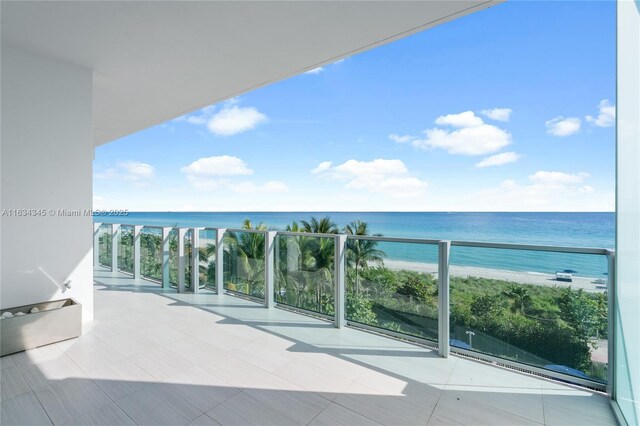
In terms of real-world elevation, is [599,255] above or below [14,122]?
below

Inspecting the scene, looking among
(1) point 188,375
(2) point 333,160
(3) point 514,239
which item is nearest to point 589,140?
(3) point 514,239

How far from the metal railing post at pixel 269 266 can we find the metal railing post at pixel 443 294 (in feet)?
7.24

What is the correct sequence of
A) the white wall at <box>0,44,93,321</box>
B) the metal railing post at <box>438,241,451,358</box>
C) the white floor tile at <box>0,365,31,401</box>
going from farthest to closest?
the white wall at <box>0,44,93,321</box>, the metal railing post at <box>438,241,451,358</box>, the white floor tile at <box>0,365,31,401</box>

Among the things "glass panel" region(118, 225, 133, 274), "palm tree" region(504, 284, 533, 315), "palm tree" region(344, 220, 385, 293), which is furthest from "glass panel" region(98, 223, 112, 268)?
"palm tree" region(504, 284, 533, 315)

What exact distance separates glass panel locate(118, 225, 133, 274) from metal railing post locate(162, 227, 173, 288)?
3.45ft

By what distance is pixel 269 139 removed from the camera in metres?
36.2

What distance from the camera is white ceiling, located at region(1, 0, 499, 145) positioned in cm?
239

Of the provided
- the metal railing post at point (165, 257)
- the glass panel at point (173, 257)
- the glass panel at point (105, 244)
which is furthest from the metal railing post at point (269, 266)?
the glass panel at point (105, 244)

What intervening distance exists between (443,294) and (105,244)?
21.1ft

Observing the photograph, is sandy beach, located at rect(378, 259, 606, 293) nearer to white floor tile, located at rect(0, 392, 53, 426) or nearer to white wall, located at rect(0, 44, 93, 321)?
white floor tile, located at rect(0, 392, 53, 426)

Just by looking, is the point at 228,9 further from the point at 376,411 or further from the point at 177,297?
the point at 177,297

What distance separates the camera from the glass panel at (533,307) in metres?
2.24

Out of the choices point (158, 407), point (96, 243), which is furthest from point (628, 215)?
point (96, 243)

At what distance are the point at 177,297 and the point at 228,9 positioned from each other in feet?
12.5
